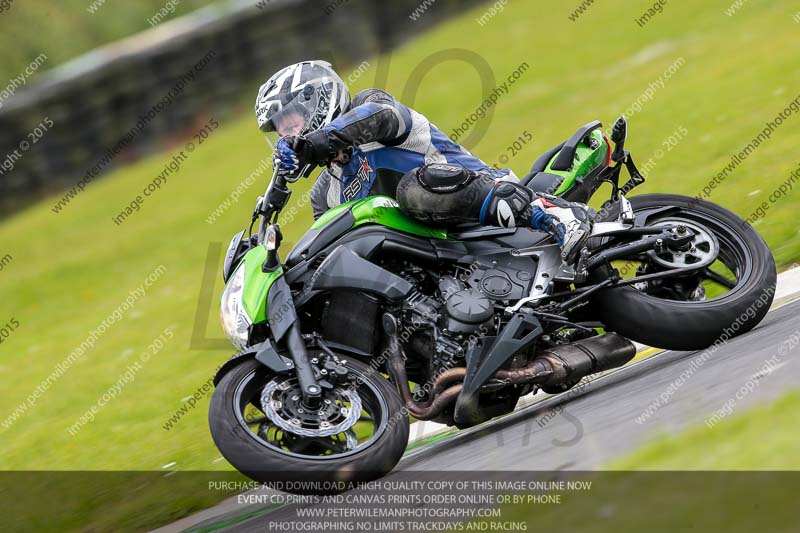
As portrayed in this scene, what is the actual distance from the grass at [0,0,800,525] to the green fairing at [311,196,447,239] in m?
0.65

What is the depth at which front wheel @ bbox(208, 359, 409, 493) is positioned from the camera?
4.87 meters

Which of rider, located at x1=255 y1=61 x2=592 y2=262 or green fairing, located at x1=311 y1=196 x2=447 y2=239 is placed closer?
rider, located at x1=255 y1=61 x2=592 y2=262

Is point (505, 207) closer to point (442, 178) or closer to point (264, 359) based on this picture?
point (442, 178)

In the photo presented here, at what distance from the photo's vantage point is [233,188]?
18.0 m

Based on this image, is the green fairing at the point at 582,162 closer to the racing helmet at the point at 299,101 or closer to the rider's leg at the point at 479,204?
the rider's leg at the point at 479,204

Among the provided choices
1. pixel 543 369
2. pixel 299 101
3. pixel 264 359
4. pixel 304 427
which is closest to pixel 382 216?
pixel 299 101

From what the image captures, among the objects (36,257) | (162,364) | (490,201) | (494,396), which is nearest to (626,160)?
(490,201)

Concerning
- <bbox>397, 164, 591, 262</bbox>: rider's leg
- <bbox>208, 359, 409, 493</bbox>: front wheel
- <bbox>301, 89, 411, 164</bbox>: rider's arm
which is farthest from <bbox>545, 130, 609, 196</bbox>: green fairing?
<bbox>208, 359, 409, 493</bbox>: front wheel

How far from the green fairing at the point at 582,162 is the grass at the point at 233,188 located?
1.14 metres

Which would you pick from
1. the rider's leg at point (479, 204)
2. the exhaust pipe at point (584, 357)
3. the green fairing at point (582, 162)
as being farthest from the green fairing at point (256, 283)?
the green fairing at point (582, 162)

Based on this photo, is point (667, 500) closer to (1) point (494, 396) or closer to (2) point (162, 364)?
(1) point (494, 396)

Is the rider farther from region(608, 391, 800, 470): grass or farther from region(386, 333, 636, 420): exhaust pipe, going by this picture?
region(608, 391, 800, 470): grass

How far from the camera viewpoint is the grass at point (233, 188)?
29.9 feet

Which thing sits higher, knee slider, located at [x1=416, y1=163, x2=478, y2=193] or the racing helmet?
the racing helmet
